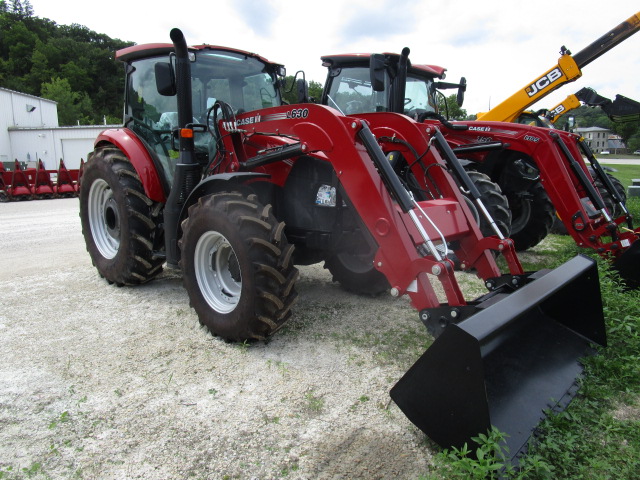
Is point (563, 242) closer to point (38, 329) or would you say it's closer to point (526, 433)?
point (526, 433)

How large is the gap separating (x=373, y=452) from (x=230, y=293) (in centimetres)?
192

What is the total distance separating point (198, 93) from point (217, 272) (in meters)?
1.76

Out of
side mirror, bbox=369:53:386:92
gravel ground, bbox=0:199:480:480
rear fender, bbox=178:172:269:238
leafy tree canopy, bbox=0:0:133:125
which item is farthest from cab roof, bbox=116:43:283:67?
leafy tree canopy, bbox=0:0:133:125

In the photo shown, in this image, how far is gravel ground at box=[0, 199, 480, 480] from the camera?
223cm

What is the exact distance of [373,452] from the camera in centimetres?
229

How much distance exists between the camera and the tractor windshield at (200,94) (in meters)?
4.40

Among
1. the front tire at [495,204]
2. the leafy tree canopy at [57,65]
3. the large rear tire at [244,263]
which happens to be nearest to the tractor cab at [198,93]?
the large rear tire at [244,263]

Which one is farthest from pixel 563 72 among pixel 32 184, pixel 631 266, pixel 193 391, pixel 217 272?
pixel 32 184

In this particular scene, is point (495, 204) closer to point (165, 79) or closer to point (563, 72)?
point (165, 79)

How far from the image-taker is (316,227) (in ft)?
12.9

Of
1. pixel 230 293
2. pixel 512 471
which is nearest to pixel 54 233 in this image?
pixel 230 293

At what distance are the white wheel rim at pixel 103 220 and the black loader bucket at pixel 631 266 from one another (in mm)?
5279

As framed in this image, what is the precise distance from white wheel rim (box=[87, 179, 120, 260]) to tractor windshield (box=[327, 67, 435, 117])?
312 centimetres

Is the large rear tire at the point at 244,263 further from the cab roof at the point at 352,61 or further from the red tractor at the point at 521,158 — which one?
the cab roof at the point at 352,61
